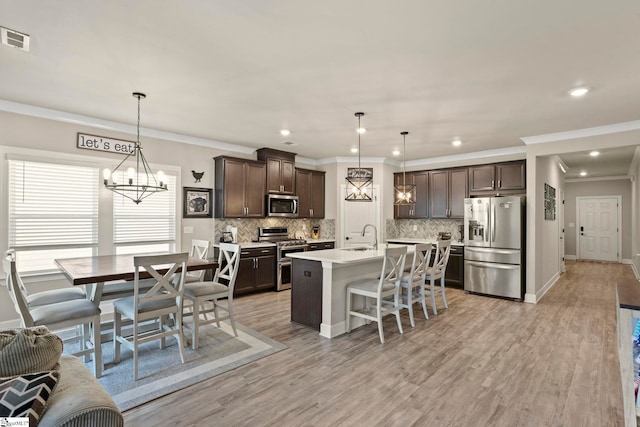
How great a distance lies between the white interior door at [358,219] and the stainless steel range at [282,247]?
1.13 m

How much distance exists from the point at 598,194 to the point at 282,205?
9.40 m

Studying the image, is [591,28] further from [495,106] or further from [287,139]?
[287,139]

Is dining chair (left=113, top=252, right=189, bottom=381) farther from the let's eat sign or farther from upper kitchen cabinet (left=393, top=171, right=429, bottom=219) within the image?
upper kitchen cabinet (left=393, top=171, right=429, bottom=219)

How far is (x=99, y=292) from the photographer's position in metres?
3.16

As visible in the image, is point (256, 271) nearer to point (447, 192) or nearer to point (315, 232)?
point (315, 232)

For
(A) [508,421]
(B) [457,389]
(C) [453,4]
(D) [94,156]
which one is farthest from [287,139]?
(A) [508,421]

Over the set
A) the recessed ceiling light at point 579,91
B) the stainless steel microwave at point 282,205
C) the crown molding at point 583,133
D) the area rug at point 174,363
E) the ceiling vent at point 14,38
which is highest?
the ceiling vent at point 14,38

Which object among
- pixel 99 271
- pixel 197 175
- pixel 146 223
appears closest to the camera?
pixel 99 271

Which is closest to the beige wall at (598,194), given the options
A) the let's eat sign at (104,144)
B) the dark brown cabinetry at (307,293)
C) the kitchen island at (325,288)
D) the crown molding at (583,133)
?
the crown molding at (583,133)

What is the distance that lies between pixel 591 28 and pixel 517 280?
4039 mm

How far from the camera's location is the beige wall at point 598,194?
9289 mm

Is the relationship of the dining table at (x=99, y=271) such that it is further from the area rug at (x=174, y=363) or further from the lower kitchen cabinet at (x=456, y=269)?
the lower kitchen cabinet at (x=456, y=269)

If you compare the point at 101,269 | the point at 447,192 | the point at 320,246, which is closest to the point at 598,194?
the point at 447,192

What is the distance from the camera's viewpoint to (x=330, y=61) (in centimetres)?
272
